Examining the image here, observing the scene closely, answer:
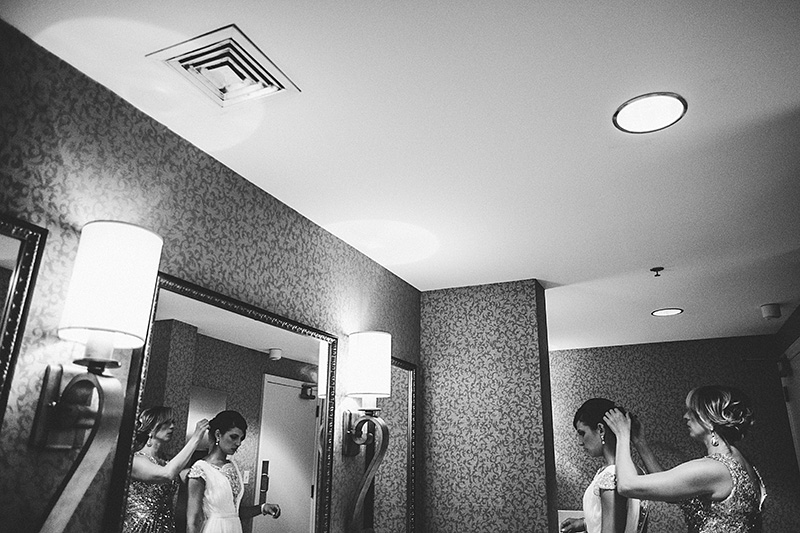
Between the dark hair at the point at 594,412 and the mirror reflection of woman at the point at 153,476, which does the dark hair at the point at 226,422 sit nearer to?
the mirror reflection of woman at the point at 153,476

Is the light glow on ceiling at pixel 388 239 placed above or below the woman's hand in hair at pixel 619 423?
above

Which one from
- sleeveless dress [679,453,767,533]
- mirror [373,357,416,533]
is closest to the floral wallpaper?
mirror [373,357,416,533]

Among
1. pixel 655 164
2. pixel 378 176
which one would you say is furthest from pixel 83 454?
pixel 655 164

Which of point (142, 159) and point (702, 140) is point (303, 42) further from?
point (702, 140)

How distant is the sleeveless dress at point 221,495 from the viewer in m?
1.92

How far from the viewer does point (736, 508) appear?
6.31 feet

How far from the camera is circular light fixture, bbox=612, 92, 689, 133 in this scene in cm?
183

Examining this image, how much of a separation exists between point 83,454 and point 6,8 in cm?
114

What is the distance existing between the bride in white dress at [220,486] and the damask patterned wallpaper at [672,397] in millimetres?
4236

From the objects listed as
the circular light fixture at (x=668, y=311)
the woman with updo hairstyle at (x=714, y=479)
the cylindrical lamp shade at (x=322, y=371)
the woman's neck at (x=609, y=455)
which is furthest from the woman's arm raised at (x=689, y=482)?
the circular light fixture at (x=668, y=311)

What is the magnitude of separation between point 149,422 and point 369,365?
1176mm

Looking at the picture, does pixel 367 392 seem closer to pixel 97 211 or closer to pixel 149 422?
pixel 149 422

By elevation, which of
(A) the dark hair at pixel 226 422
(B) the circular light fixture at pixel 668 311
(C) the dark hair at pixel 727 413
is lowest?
A: (A) the dark hair at pixel 226 422

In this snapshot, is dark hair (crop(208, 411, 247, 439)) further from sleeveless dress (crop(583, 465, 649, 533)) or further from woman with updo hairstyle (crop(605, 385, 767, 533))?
sleeveless dress (crop(583, 465, 649, 533))
